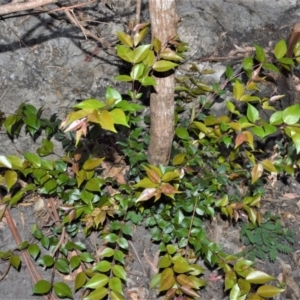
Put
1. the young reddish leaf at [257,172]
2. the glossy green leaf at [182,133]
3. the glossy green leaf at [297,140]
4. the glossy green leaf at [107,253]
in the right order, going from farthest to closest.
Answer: the glossy green leaf at [182,133]
the glossy green leaf at [107,253]
the young reddish leaf at [257,172]
the glossy green leaf at [297,140]

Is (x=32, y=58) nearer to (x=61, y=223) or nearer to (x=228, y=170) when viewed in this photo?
(x=61, y=223)

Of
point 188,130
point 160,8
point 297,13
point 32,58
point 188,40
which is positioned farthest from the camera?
point 297,13

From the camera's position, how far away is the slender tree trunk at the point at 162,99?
2023 mm

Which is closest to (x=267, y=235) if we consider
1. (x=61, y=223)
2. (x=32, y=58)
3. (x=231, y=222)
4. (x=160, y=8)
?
A: (x=231, y=222)

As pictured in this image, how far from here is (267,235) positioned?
2730 millimetres

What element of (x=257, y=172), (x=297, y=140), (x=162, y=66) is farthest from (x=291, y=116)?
(x=162, y=66)

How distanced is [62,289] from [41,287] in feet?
0.32

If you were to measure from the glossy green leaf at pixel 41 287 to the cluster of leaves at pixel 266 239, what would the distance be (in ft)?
3.24

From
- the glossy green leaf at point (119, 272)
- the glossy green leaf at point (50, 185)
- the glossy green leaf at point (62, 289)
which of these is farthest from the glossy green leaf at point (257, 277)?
the glossy green leaf at point (50, 185)

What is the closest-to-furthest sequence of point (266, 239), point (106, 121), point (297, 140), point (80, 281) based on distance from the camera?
point (106, 121) → point (297, 140) → point (80, 281) → point (266, 239)

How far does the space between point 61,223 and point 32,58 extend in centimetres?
93

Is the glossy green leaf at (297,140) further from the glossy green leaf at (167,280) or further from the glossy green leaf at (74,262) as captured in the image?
the glossy green leaf at (74,262)

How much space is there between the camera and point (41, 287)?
239 centimetres

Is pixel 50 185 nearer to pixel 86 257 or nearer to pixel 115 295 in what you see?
pixel 86 257
